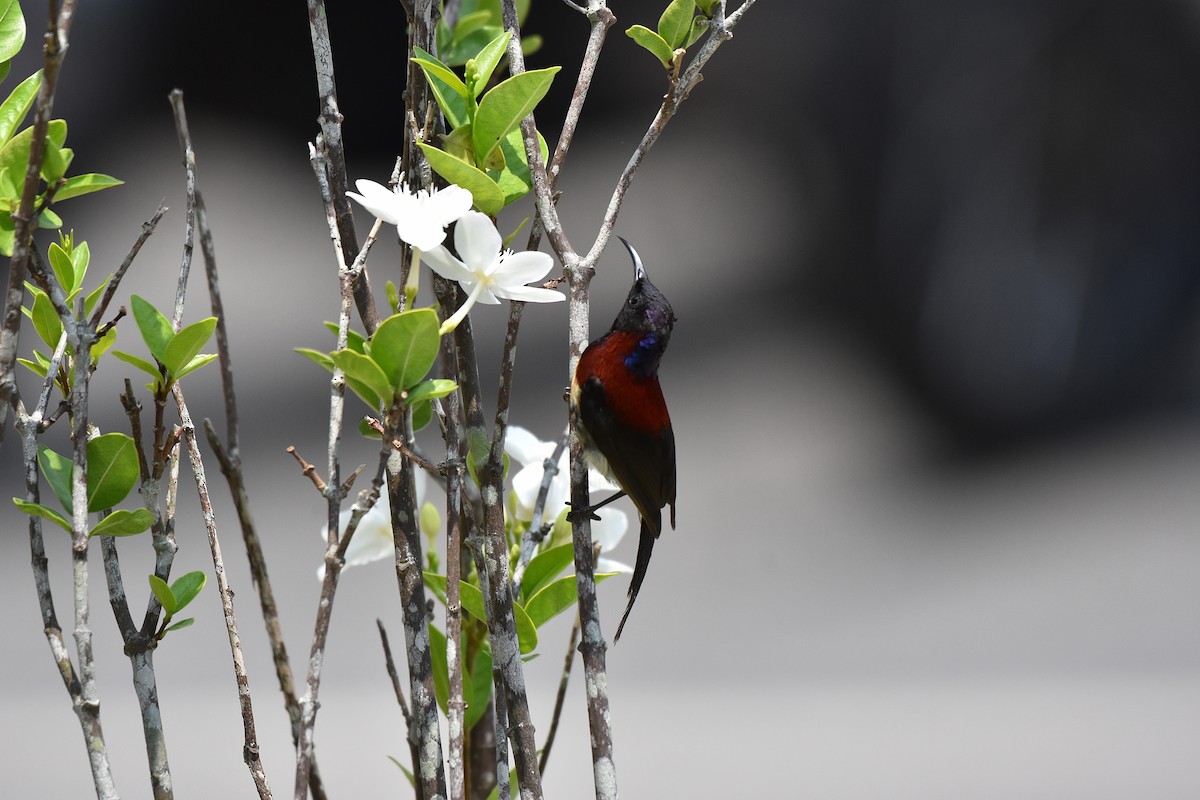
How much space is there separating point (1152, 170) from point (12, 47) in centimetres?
223

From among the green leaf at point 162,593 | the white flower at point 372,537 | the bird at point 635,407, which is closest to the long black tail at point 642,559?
the bird at point 635,407

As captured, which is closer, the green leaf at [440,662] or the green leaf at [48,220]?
the green leaf at [48,220]

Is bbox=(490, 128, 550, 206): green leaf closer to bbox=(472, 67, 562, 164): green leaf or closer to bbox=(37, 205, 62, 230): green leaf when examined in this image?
bbox=(472, 67, 562, 164): green leaf

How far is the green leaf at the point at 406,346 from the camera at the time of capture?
0.26m

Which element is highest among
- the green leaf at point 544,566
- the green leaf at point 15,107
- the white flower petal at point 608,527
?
the green leaf at point 15,107

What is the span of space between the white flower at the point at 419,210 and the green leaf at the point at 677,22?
121 millimetres

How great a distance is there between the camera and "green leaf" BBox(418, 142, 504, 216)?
283mm

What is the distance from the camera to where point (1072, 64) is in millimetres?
2041

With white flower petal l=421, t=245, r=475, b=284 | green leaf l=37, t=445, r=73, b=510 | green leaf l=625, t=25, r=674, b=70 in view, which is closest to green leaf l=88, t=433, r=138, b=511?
green leaf l=37, t=445, r=73, b=510

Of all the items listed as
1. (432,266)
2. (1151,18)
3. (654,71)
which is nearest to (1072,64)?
(1151,18)

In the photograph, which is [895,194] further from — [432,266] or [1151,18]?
[432,266]

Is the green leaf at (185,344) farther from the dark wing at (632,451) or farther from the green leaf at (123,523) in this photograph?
the dark wing at (632,451)

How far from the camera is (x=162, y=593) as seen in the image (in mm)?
300

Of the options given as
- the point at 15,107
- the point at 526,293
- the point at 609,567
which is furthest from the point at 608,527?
the point at 15,107
